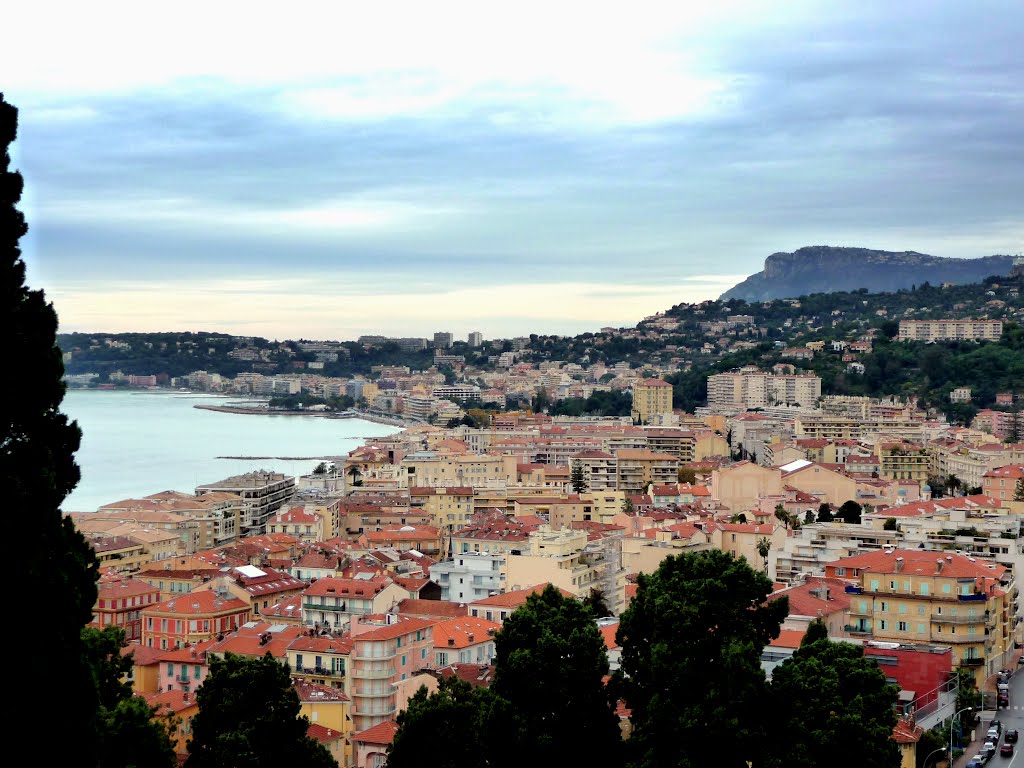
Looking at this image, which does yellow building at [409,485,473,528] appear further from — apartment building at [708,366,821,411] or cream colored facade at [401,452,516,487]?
apartment building at [708,366,821,411]

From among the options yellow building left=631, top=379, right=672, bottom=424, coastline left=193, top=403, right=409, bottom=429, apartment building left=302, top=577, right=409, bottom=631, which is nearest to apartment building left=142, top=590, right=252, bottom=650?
apartment building left=302, top=577, right=409, bottom=631

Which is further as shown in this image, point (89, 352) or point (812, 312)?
point (89, 352)

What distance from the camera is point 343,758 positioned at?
11.8 metres

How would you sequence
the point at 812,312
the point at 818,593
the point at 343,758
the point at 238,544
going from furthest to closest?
the point at 812,312 → the point at 238,544 → the point at 818,593 → the point at 343,758

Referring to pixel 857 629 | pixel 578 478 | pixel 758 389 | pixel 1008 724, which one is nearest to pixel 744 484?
pixel 578 478

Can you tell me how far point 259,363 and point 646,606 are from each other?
398 feet

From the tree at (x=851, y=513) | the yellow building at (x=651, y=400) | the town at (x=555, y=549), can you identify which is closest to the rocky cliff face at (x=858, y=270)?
the yellow building at (x=651, y=400)

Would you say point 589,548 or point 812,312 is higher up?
point 812,312

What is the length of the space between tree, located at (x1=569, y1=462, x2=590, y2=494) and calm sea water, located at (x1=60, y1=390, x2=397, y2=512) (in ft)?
40.7

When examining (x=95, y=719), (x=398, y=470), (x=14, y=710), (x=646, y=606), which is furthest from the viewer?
(x=398, y=470)

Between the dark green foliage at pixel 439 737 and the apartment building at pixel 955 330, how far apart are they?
5458 cm

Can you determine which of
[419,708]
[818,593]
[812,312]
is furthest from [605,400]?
[419,708]

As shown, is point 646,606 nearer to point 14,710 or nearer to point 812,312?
point 14,710

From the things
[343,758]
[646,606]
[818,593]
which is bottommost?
[343,758]
